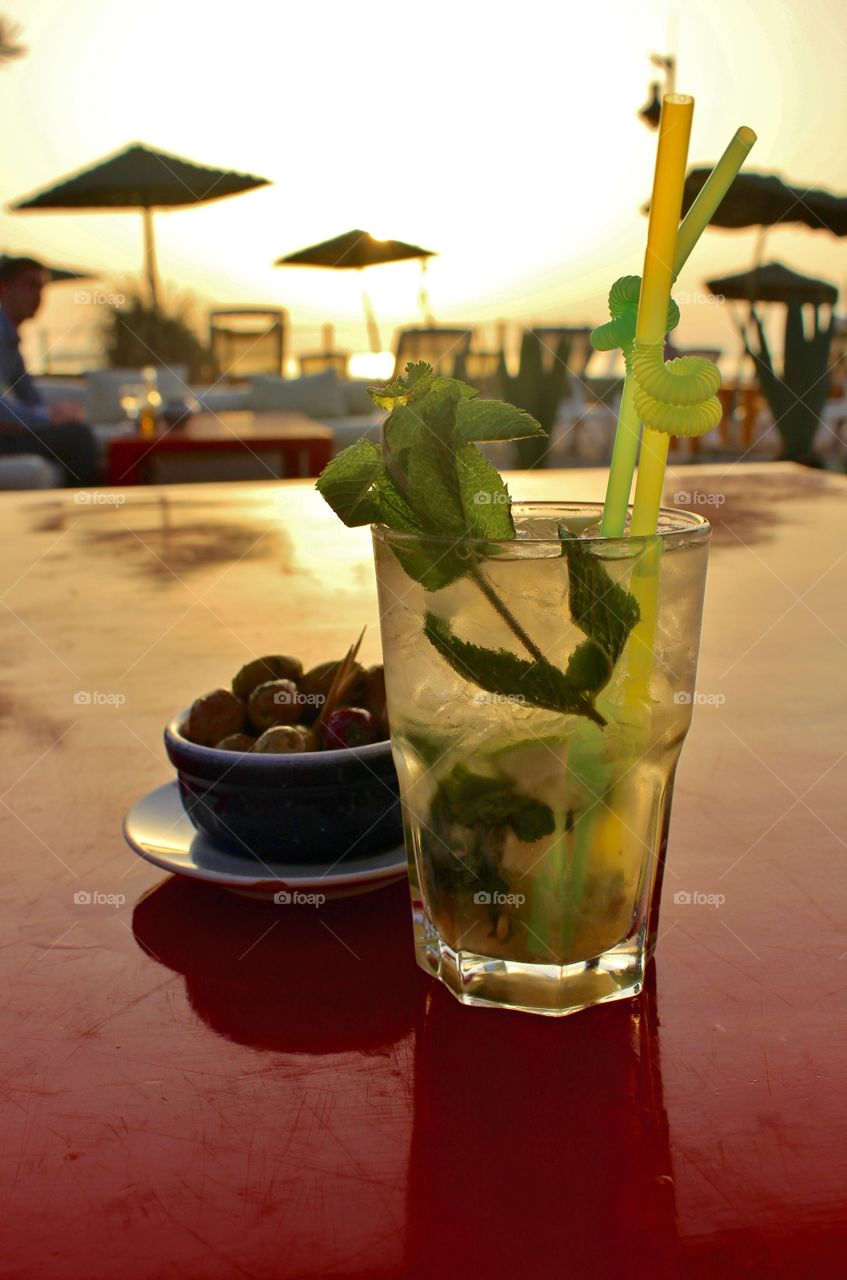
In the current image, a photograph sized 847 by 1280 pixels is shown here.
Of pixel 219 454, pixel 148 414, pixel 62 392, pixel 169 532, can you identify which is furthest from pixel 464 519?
pixel 62 392

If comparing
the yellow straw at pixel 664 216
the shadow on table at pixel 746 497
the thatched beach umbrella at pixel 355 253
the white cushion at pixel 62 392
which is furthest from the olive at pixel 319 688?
the white cushion at pixel 62 392

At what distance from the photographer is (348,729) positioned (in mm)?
521

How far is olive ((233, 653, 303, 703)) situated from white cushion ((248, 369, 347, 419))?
7078 mm

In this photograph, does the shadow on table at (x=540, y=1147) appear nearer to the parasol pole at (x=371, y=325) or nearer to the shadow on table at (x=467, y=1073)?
the shadow on table at (x=467, y=1073)

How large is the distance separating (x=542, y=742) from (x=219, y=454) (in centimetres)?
424

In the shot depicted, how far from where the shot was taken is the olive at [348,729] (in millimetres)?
518

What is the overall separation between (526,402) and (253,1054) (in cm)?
629

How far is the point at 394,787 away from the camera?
50 cm

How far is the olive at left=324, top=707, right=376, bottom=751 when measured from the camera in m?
0.52

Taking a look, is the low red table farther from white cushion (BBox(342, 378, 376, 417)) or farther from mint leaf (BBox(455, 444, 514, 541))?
mint leaf (BBox(455, 444, 514, 541))

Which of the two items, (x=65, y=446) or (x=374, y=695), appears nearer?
(x=374, y=695)

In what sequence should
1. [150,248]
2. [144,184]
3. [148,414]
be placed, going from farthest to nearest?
1. [150,248]
2. [144,184]
3. [148,414]

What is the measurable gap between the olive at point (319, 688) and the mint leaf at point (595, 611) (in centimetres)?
19

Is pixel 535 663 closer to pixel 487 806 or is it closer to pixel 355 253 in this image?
pixel 487 806
